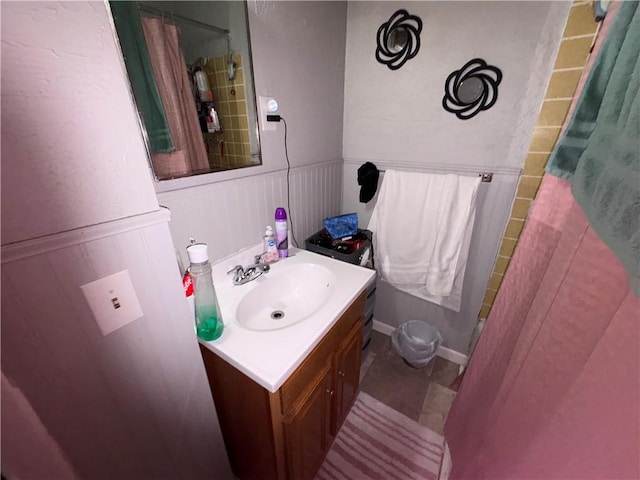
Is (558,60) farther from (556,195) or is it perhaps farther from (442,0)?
(556,195)

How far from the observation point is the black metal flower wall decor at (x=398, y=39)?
1201 millimetres

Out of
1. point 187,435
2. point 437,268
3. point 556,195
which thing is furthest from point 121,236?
point 437,268

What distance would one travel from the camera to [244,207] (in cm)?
111

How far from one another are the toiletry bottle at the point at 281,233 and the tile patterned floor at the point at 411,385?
101 centimetres

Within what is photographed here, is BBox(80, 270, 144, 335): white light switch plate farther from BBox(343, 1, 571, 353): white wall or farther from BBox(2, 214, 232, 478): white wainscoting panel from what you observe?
BBox(343, 1, 571, 353): white wall

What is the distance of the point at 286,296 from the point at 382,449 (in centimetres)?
93

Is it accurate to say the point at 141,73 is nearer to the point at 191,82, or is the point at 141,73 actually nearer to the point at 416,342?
the point at 191,82

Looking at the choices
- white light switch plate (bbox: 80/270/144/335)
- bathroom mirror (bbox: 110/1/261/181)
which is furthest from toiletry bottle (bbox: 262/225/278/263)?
white light switch plate (bbox: 80/270/144/335)

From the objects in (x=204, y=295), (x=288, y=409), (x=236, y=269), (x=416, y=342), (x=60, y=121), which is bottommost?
(x=416, y=342)

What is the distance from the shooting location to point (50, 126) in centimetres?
38

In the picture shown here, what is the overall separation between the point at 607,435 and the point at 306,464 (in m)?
0.96

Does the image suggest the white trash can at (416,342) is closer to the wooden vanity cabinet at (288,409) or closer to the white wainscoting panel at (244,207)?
the wooden vanity cabinet at (288,409)

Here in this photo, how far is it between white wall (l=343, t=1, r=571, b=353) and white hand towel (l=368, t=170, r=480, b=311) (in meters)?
0.08

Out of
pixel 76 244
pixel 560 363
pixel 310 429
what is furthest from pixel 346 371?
pixel 76 244
